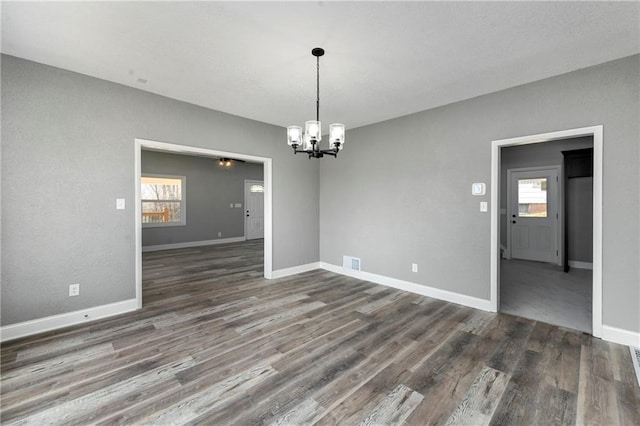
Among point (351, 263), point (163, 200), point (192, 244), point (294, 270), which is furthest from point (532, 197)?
point (163, 200)

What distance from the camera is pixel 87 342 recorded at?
8.98 ft

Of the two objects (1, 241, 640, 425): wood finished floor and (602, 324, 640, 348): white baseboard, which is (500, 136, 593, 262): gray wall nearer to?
(602, 324, 640, 348): white baseboard

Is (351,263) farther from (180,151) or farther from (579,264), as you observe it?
(579,264)

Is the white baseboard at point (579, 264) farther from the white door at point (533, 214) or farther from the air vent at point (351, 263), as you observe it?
the air vent at point (351, 263)

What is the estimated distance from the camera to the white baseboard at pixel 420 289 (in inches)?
145

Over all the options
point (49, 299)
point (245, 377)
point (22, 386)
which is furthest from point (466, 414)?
point (49, 299)

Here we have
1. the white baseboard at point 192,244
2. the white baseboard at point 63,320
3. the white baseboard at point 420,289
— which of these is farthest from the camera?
the white baseboard at point 192,244

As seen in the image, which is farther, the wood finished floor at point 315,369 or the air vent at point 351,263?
the air vent at point 351,263

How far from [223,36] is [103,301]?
330 cm

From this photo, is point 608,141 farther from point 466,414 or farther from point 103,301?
point 103,301

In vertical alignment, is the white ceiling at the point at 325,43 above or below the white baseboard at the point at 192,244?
above

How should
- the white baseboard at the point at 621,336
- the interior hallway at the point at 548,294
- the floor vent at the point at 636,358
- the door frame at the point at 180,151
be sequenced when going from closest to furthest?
the floor vent at the point at 636,358 → the white baseboard at the point at 621,336 → the interior hallway at the point at 548,294 → the door frame at the point at 180,151

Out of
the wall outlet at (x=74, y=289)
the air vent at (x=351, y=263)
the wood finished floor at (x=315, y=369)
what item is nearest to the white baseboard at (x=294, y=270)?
the air vent at (x=351, y=263)

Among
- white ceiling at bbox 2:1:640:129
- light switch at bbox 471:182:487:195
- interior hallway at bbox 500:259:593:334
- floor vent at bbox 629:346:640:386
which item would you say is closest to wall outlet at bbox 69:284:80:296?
white ceiling at bbox 2:1:640:129
